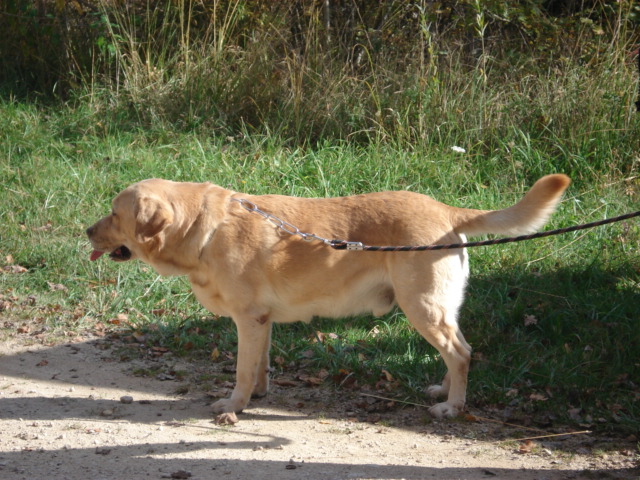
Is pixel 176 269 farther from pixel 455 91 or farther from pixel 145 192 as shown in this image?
pixel 455 91

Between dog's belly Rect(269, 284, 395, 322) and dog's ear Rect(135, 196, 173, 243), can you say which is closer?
dog's ear Rect(135, 196, 173, 243)

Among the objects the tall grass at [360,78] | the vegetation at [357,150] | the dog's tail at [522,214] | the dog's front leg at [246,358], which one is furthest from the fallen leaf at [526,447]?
the tall grass at [360,78]

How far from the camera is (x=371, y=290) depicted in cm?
459

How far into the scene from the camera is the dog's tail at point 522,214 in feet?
14.1

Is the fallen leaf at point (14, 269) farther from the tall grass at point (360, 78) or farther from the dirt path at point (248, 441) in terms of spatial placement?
the tall grass at point (360, 78)

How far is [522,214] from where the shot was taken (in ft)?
14.5

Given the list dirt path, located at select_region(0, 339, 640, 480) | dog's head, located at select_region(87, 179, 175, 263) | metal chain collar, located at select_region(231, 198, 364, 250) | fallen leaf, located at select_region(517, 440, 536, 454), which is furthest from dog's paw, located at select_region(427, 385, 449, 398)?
dog's head, located at select_region(87, 179, 175, 263)

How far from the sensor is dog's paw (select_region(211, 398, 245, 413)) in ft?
15.1

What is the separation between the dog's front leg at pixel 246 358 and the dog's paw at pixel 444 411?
1148 millimetres

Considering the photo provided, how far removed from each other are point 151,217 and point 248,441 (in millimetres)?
1447

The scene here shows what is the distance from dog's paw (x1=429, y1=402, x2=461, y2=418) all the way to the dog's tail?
3.58ft

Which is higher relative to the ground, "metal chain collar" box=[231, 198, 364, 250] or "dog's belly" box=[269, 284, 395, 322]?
"metal chain collar" box=[231, 198, 364, 250]

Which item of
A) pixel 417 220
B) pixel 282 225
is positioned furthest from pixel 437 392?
pixel 282 225

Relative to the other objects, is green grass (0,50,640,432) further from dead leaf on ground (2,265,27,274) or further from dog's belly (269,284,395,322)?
dog's belly (269,284,395,322)
